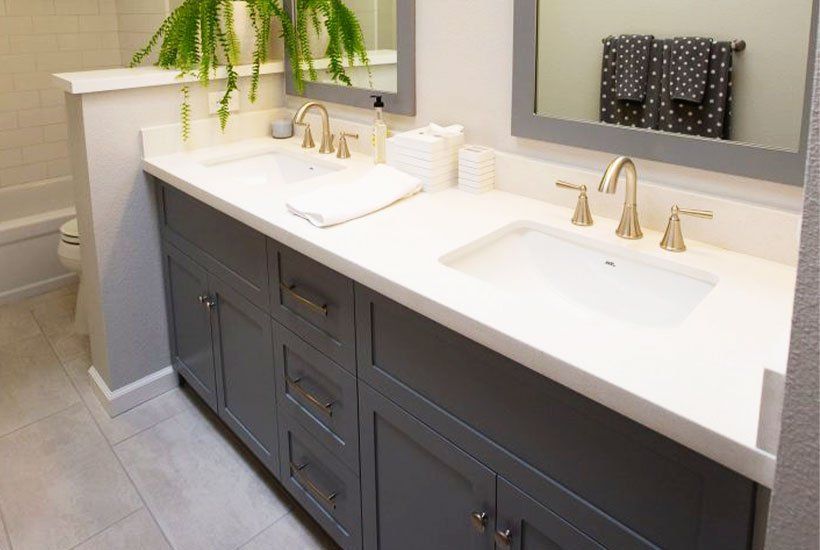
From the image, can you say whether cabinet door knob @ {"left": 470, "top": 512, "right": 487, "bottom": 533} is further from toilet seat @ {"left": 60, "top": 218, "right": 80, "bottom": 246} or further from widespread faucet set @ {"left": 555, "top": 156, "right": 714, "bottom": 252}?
toilet seat @ {"left": 60, "top": 218, "right": 80, "bottom": 246}

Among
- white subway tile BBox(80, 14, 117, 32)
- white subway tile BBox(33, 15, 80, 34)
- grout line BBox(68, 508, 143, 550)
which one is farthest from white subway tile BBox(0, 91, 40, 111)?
grout line BBox(68, 508, 143, 550)

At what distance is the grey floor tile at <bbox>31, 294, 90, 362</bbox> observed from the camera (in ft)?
9.30

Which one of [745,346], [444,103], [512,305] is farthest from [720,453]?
[444,103]

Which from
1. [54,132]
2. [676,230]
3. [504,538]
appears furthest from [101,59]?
[504,538]

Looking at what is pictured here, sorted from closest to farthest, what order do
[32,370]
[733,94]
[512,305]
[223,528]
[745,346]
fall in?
[745,346]
[512,305]
[733,94]
[223,528]
[32,370]

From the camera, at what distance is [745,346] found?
3.28ft

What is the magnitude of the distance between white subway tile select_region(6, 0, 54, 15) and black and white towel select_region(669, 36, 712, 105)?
3.35 m

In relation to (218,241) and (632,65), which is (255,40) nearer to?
(218,241)

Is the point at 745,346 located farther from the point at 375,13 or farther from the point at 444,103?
the point at 375,13

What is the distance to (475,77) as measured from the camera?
180 centimetres

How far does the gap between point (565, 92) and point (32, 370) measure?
2328mm

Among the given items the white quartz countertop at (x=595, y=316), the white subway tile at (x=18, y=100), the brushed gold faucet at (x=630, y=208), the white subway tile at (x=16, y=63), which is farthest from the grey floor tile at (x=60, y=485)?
the white subway tile at (x=16, y=63)

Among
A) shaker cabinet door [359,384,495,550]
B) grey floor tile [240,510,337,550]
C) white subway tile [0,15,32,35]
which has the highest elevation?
white subway tile [0,15,32,35]

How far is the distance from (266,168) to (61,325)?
144 centimetres
